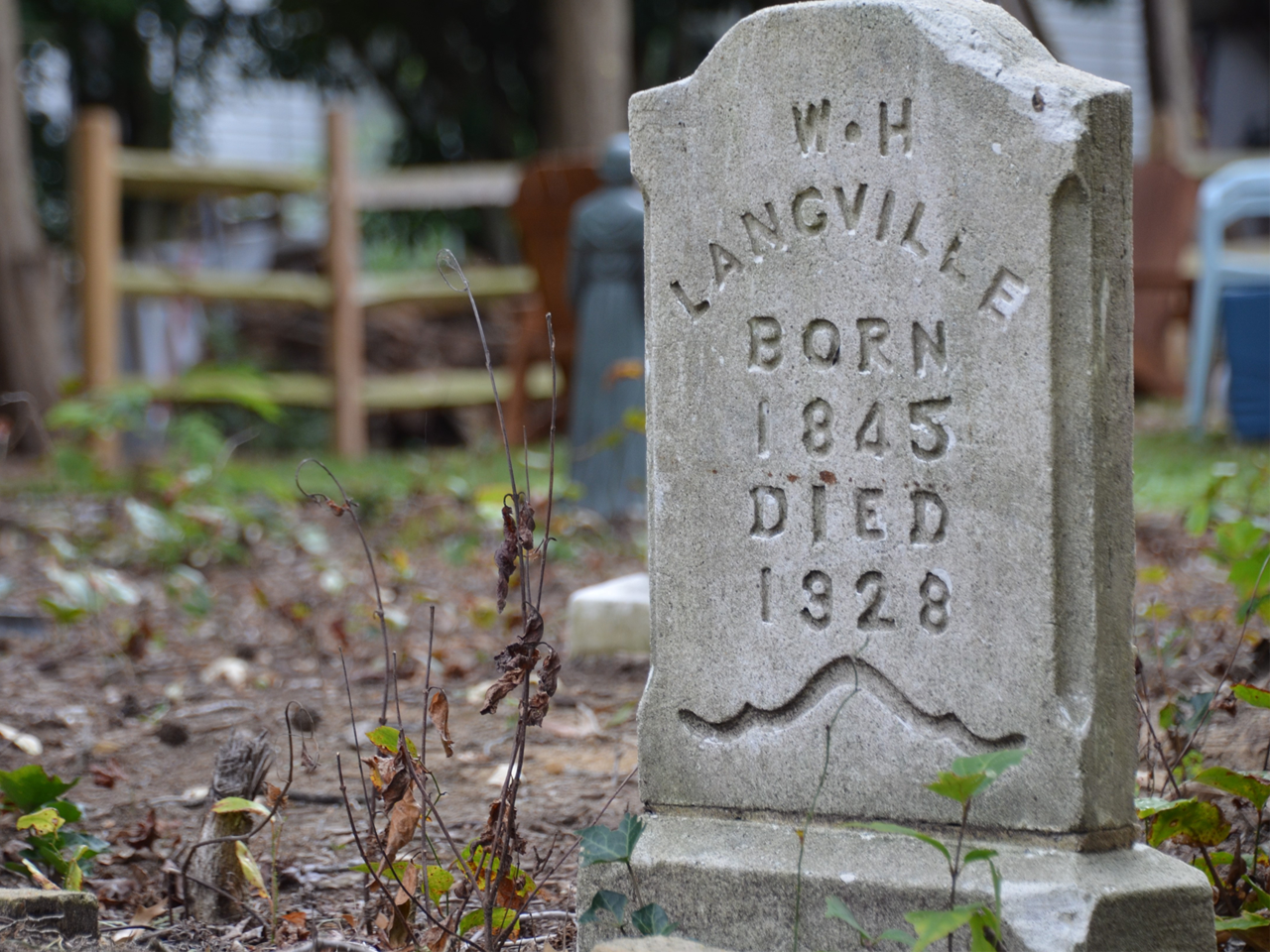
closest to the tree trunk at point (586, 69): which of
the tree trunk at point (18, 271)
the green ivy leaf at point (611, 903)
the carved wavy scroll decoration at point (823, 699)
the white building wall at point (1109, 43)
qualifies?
the tree trunk at point (18, 271)

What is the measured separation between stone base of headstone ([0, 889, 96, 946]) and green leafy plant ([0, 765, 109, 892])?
0.77ft

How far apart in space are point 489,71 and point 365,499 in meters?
7.68

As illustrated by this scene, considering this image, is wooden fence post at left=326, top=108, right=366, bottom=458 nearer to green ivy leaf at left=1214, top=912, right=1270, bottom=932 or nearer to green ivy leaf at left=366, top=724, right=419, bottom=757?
green ivy leaf at left=366, top=724, right=419, bottom=757

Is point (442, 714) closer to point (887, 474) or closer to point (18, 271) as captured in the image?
point (887, 474)

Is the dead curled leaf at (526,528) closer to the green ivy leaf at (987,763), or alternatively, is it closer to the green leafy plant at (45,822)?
the green ivy leaf at (987,763)

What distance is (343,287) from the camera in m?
8.73

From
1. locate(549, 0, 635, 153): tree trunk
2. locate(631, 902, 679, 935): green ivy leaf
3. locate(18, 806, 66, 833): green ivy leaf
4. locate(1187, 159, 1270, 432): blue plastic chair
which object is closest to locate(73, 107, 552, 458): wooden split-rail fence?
locate(549, 0, 635, 153): tree trunk

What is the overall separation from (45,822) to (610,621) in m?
1.86

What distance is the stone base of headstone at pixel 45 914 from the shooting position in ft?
6.10

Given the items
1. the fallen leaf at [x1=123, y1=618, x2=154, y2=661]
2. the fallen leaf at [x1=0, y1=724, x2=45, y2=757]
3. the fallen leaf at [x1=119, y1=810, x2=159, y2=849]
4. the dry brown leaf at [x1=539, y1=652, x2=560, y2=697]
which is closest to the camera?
the dry brown leaf at [x1=539, y1=652, x2=560, y2=697]

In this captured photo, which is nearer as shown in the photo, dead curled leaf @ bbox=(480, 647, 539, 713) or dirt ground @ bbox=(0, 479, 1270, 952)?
dead curled leaf @ bbox=(480, 647, 539, 713)

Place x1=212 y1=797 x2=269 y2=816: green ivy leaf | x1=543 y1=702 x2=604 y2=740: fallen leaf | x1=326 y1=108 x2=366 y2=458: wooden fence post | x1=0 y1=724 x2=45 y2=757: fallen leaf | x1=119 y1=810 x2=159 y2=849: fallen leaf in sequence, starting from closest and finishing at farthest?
x1=212 y1=797 x2=269 y2=816: green ivy leaf < x1=119 y1=810 x2=159 y2=849: fallen leaf < x1=0 y1=724 x2=45 y2=757: fallen leaf < x1=543 y1=702 x2=604 y2=740: fallen leaf < x1=326 y1=108 x2=366 y2=458: wooden fence post

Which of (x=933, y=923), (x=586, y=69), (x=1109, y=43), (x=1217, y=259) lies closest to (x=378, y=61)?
(x=586, y=69)

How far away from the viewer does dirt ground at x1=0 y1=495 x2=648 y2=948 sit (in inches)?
101
